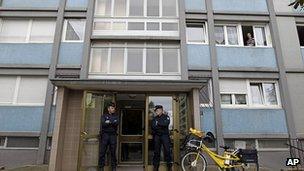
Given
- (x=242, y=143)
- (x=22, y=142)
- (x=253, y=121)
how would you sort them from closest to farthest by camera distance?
1. (x=22, y=142)
2. (x=242, y=143)
3. (x=253, y=121)

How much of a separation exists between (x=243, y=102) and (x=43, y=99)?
831 cm

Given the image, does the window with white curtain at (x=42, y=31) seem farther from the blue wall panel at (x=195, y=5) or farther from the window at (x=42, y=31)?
the blue wall panel at (x=195, y=5)

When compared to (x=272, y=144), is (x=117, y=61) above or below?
above

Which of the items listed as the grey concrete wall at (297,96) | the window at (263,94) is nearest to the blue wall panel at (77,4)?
the window at (263,94)

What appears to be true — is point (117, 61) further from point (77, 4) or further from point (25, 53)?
point (25, 53)

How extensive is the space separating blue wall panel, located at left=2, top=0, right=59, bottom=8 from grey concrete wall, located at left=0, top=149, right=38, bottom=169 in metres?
6.47

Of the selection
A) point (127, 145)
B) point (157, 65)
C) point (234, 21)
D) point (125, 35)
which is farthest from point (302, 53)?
point (127, 145)

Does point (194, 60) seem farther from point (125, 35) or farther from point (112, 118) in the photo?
point (112, 118)

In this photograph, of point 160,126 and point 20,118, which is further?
point 20,118

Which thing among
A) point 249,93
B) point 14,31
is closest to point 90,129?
point 14,31

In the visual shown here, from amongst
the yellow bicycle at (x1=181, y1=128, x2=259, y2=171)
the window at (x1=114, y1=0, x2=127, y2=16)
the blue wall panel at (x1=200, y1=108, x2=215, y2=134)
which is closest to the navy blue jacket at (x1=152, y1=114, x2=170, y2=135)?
the yellow bicycle at (x1=181, y1=128, x2=259, y2=171)

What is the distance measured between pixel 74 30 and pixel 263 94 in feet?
28.8

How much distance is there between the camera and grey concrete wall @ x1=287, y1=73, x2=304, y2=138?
11604 millimetres

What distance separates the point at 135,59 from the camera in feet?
39.9
